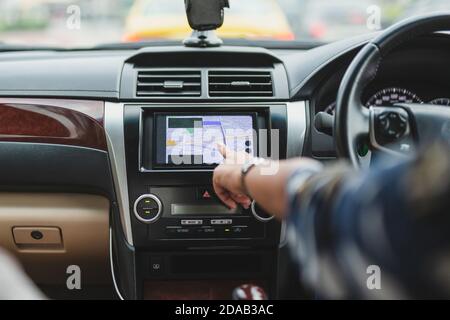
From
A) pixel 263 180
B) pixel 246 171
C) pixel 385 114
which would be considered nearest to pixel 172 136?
pixel 385 114

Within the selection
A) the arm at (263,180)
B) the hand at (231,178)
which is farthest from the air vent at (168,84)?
the arm at (263,180)

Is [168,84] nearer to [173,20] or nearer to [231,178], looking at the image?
[231,178]

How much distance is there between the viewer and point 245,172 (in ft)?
5.24

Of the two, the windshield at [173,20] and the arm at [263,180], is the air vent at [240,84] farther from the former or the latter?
the arm at [263,180]

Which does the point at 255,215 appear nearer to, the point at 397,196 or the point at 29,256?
the point at 29,256

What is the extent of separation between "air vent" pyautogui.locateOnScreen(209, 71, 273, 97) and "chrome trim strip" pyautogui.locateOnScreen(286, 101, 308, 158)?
0.40 ft

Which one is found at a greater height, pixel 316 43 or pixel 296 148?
pixel 316 43

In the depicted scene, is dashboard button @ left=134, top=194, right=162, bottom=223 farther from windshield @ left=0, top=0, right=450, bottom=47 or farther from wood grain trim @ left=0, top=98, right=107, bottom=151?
windshield @ left=0, top=0, right=450, bottom=47

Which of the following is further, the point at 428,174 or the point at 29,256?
the point at 29,256

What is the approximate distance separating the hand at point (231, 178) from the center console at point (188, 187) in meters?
0.61

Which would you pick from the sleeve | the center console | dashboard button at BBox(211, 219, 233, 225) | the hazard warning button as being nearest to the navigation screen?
the center console
